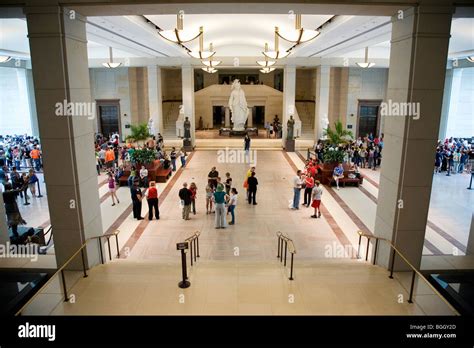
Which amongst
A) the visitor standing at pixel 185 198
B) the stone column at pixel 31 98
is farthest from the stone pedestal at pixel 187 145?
the visitor standing at pixel 185 198

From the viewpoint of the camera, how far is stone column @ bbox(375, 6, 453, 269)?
20.2 feet

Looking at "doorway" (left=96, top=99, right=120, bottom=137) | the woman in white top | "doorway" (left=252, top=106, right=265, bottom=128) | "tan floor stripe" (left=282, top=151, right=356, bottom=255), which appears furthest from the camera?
"doorway" (left=252, top=106, right=265, bottom=128)

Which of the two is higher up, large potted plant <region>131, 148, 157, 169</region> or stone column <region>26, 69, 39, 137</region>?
stone column <region>26, 69, 39, 137</region>

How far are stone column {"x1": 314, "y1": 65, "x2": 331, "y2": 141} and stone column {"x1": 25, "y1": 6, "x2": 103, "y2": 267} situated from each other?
1912 cm

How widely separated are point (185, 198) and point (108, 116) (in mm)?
19929

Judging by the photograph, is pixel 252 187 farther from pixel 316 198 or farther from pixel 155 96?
pixel 155 96

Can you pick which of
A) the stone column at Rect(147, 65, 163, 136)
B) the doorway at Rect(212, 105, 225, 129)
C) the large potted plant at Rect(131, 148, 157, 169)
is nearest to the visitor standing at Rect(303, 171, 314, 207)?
the large potted plant at Rect(131, 148, 157, 169)

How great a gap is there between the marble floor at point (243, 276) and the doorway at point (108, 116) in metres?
17.7

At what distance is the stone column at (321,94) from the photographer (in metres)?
23.6

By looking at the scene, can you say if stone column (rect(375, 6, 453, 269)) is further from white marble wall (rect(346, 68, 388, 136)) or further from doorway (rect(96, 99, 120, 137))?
doorway (rect(96, 99, 120, 137))

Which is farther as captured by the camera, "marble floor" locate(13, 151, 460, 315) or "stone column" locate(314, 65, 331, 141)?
"stone column" locate(314, 65, 331, 141)

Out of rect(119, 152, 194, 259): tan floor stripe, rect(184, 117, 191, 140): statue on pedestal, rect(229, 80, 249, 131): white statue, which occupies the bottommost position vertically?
rect(119, 152, 194, 259): tan floor stripe

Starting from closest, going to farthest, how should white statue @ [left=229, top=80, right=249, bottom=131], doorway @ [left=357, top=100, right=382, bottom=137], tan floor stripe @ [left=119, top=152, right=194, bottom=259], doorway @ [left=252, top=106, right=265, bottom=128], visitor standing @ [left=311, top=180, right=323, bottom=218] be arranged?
tan floor stripe @ [left=119, top=152, right=194, bottom=259], visitor standing @ [left=311, top=180, right=323, bottom=218], white statue @ [left=229, top=80, right=249, bottom=131], doorway @ [left=357, top=100, right=382, bottom=137], doorway @ [left=252, top=106, right=265, bottom=128]
